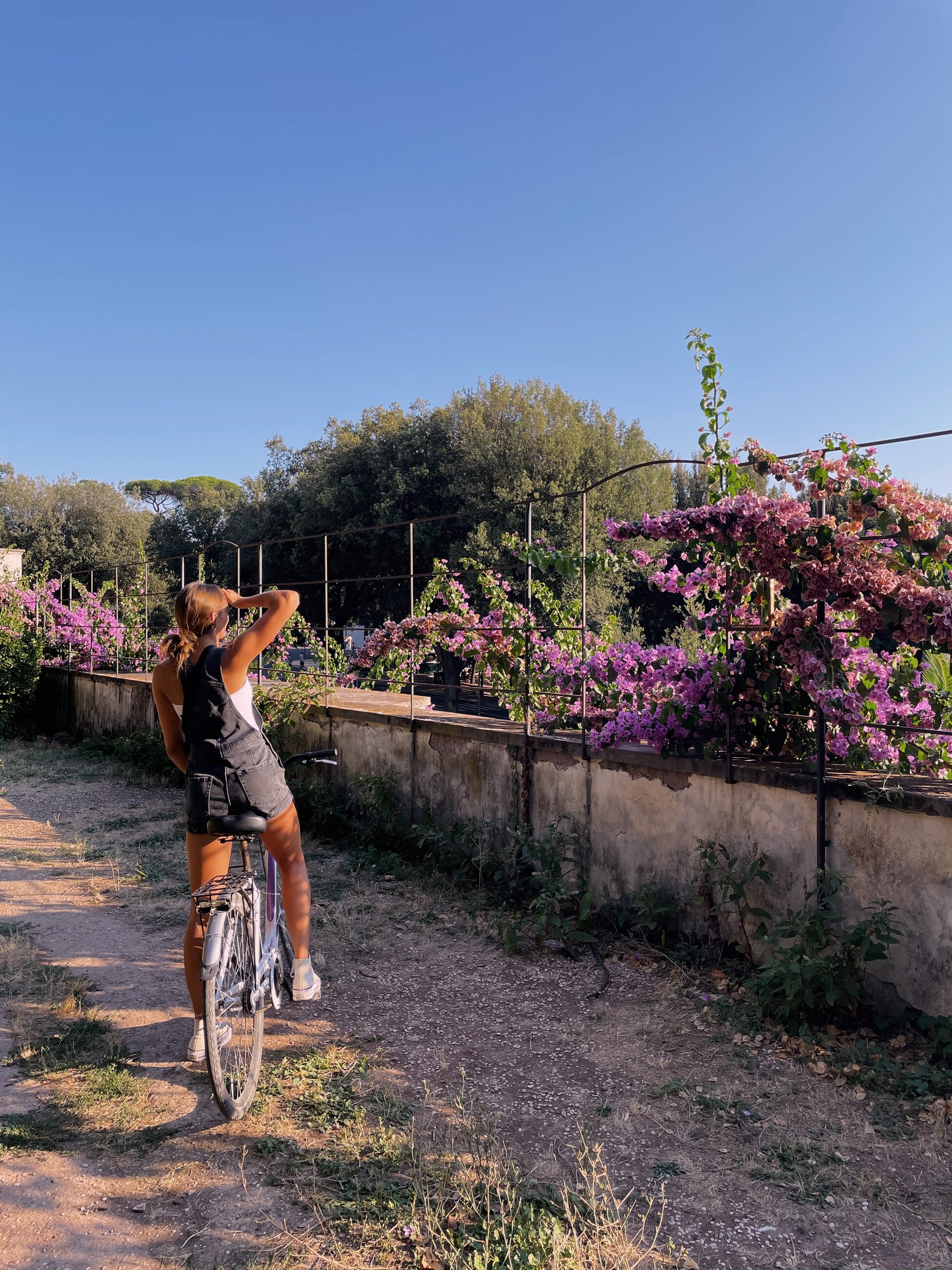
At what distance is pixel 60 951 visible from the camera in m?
4.69

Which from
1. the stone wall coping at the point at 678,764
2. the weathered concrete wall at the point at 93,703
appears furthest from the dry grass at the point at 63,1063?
the weathered concrete wall at the point at 93,703

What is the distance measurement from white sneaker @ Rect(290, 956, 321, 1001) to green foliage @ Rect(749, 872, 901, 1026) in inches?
70.9

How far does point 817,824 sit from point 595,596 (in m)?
16.1

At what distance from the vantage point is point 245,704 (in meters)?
3.26

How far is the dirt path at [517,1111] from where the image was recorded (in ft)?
7.95

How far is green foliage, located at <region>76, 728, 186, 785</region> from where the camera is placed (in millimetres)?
9523

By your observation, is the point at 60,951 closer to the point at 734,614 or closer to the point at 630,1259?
the point at 630,1259

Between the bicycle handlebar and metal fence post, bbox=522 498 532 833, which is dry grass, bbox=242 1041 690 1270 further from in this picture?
metal fence post, bbox=522 498 532 833

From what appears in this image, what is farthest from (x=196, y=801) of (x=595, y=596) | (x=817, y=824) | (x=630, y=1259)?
(x=595, y=596)

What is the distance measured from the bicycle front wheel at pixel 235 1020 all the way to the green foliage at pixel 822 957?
2012 mm

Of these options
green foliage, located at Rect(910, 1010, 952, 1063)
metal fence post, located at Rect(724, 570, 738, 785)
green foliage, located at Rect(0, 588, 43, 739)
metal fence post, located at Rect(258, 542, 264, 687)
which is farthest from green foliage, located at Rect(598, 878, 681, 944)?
green foliage, located at Rect(0, 588, 43, 739)

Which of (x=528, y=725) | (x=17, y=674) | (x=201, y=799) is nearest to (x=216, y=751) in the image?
(x=201, y=799)

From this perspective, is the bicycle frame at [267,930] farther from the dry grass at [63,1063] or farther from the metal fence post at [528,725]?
the metal fence post at [528,725]

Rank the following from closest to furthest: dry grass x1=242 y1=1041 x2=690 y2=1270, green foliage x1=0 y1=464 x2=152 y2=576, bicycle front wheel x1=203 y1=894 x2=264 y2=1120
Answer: dry grass x1=242 y1=1041 x2=690 y2=1270 → bicycle front wheel x1=203 y1=894 x2=264 y2=1120 → green foliage x1=0 y1=464 x2=152 y2=576
